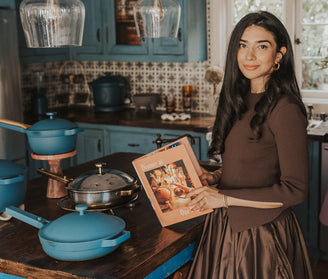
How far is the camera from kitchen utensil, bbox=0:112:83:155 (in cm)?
238

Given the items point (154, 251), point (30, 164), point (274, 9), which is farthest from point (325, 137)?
point (30, 164)

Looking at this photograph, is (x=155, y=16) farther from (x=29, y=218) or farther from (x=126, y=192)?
(x=29, y=218)

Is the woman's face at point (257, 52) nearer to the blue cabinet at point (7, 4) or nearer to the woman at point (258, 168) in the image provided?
the woman at point (258, 168)

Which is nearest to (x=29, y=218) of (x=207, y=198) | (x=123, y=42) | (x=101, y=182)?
(x=101, y=182)

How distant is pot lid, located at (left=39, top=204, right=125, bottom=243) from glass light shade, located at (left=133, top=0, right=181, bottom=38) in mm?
977

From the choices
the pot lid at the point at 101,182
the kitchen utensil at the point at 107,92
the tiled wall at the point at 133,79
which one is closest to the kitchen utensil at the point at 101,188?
the pot lid at the point at 101,182

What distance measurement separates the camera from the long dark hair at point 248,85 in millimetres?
1960

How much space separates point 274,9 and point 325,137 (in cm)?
144

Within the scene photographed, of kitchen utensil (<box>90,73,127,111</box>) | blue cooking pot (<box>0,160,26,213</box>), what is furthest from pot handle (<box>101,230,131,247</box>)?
kitchen utensil (<box>90,73,127,111</box>)

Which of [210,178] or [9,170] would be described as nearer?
[9,170]

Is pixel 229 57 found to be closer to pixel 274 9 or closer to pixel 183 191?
pixel 183 191

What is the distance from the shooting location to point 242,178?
2.07m

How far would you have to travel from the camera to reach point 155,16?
2.35 metres

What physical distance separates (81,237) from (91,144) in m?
3.33
